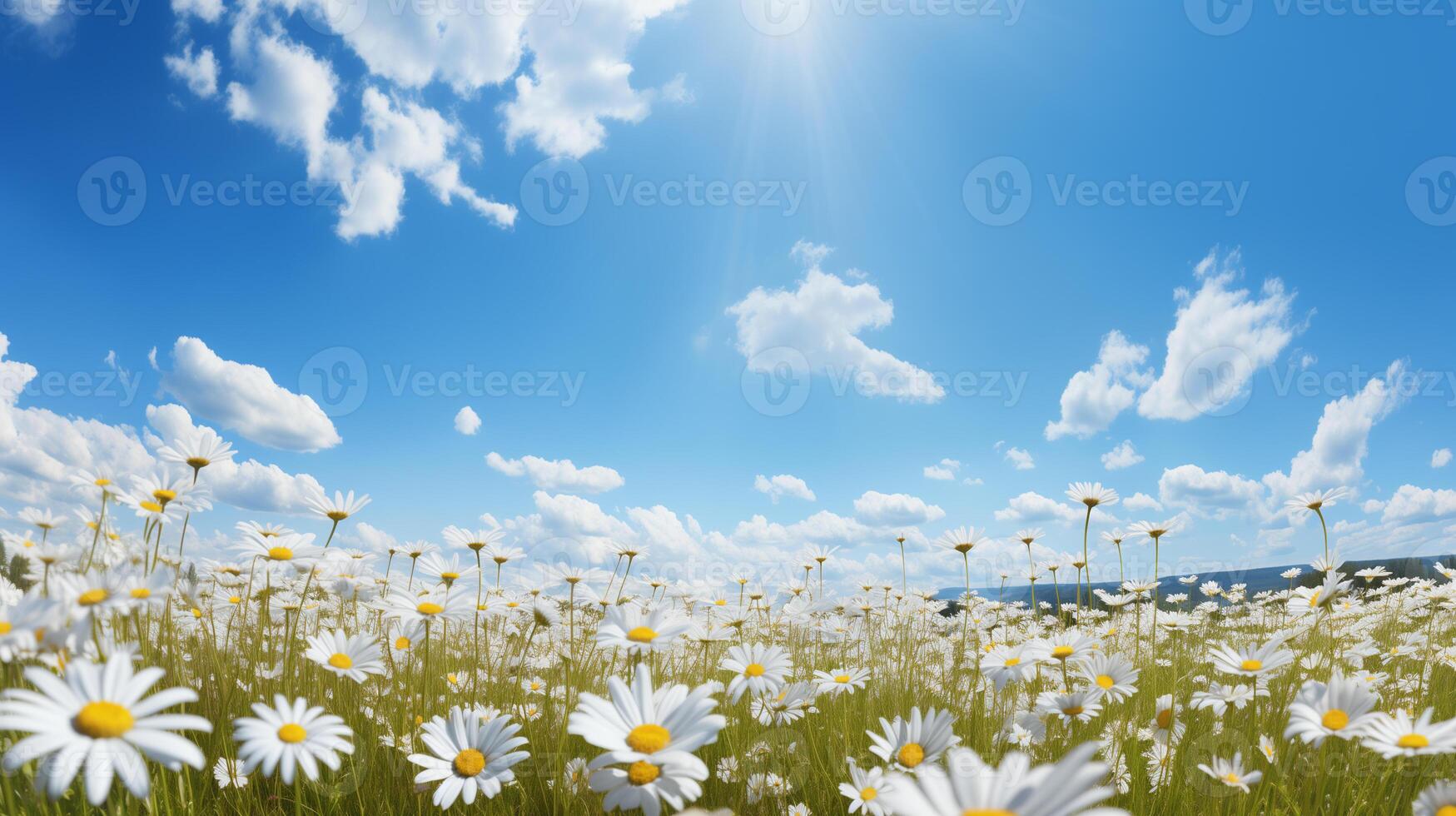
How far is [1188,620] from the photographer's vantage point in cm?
521

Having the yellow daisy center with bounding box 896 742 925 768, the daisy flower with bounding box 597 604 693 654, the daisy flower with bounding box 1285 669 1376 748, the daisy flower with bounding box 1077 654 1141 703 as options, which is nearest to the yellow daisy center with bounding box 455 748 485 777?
the daisy flower with bounding box 597 604 693 654

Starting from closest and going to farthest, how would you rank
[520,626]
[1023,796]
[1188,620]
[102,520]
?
[1023,796] < [102,520] < [1188,620] < [520,626]

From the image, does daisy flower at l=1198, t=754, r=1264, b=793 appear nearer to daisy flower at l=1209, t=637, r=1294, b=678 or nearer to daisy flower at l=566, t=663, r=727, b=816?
daisy flower at l=1209, t=637, r=1294, b=678

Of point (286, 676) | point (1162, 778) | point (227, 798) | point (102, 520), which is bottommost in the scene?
point (227, 798)

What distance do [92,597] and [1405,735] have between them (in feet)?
11.5

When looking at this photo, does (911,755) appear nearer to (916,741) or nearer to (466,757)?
(916,741)

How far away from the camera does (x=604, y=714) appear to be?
178 centimetres

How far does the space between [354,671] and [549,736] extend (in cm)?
138

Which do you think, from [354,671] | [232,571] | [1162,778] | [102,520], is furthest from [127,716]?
[1162,778]

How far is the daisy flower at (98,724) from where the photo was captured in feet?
4.12

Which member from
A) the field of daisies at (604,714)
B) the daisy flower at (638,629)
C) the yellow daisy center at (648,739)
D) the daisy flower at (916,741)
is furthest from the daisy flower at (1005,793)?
the daisy flower at (916,741)

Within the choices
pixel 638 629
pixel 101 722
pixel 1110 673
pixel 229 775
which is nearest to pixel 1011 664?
pixel 1110 673

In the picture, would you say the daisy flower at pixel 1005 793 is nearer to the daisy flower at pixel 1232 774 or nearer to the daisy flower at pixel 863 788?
the daisy flower at pixel 863 788

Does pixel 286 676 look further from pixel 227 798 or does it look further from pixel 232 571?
pixel 232 571
